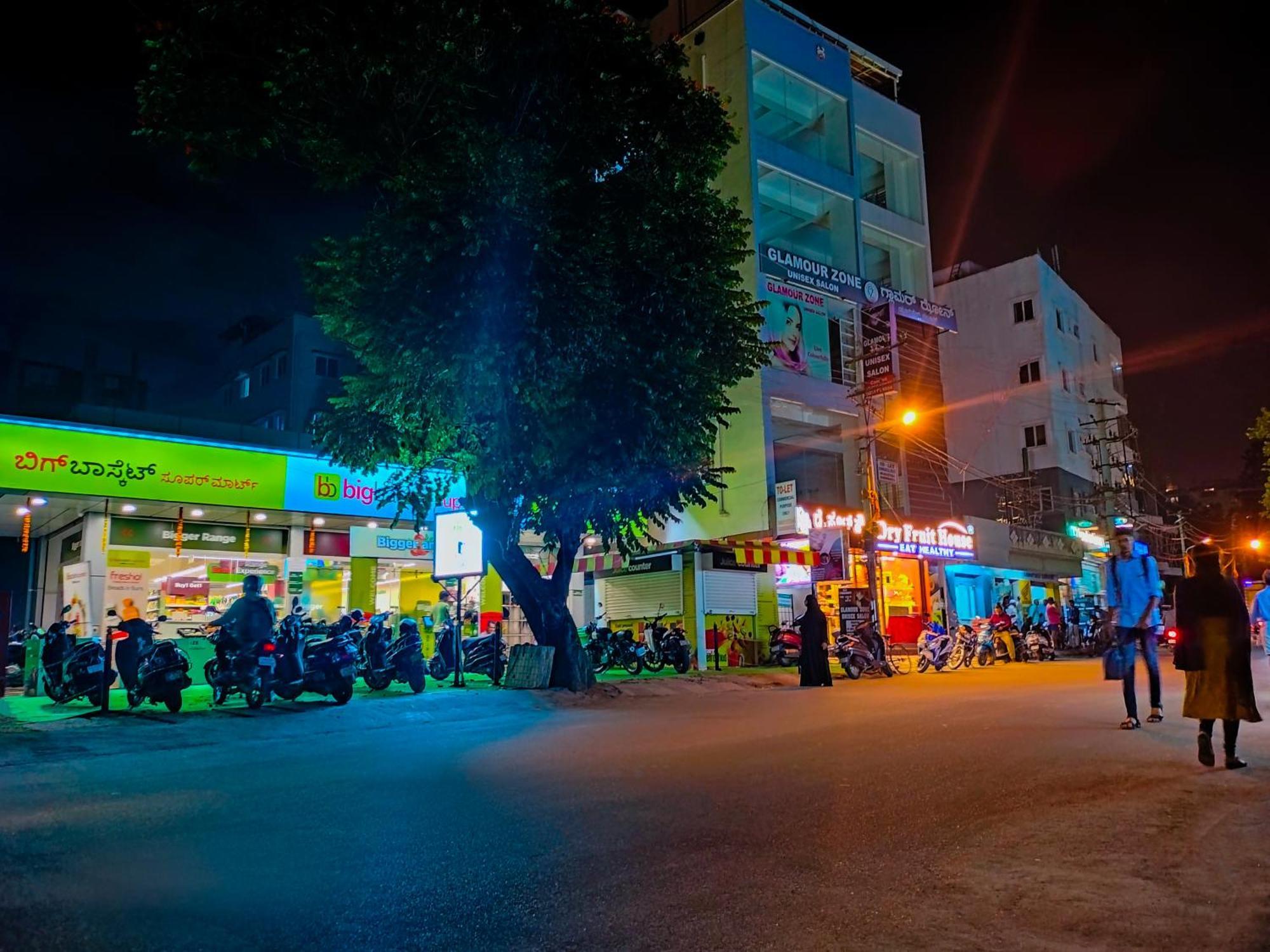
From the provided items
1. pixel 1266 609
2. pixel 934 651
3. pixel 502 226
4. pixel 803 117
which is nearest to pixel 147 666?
pixel 502 226

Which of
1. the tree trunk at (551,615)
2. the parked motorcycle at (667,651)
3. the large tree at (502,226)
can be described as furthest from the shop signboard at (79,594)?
the parked motorcycle at (667,651)

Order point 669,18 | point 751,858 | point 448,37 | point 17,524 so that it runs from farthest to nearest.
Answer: point 669,18 → point 17,524 → point 448,37 → point 751,858

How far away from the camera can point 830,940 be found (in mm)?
3320

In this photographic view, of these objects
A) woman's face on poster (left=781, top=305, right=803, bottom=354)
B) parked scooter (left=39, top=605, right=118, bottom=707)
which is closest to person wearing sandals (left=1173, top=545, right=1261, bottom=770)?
parked scooter (left=39, top=605, right=118, bottom=707)

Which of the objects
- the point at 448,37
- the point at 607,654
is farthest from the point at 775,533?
the point at 448,37

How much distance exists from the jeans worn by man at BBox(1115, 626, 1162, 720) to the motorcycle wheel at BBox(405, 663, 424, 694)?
34.0ft

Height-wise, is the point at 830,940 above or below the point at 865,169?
below

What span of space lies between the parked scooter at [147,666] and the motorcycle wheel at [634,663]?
9818 millimetres

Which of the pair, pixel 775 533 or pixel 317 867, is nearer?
pixel 317 867

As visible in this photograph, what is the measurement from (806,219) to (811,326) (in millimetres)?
5189

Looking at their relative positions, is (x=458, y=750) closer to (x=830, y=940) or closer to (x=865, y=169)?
(x=830, y=940)

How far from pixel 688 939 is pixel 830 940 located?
1.70 feet

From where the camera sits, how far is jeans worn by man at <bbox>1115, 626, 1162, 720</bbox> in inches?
333

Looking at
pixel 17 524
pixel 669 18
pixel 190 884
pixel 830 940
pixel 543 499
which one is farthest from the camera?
pixel 669 18
